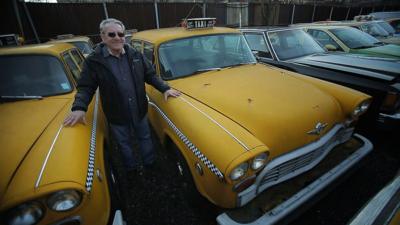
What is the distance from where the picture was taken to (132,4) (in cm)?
1277

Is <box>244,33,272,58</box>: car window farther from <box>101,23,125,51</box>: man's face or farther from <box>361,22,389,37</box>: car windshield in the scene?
<box>361,22,389,37</box>: car windshield

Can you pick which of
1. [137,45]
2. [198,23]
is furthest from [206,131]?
[137,45]

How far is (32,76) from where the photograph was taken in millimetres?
2676

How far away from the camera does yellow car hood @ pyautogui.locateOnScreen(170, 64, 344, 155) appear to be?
195 centimetres

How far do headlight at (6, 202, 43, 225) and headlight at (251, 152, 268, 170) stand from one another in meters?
1.45

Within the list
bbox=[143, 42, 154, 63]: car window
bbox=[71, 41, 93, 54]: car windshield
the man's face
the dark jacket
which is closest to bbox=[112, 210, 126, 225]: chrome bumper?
the dark jacket

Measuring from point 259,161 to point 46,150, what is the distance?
5.40ft

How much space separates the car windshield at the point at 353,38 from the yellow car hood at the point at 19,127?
660cm

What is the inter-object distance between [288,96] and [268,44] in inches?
111

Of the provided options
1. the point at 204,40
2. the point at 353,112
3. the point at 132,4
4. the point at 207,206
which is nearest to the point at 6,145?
the point at 207,206

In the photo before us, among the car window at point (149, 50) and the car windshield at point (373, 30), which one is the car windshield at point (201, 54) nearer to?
the car window at point (149, 50)

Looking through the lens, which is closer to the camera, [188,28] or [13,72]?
[13,72]

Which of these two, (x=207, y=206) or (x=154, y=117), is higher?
(x=154, y=117)

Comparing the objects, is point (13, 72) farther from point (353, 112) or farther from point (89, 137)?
point (353, 112)
